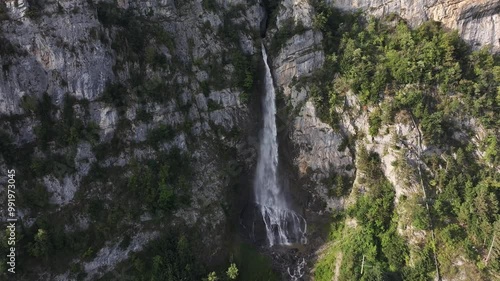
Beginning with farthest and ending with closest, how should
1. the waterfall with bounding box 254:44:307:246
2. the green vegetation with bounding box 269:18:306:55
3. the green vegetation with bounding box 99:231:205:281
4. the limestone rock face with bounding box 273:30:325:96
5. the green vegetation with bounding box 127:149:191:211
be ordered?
the green vegetation with bounding box 269:18:306:55, the limestone rock face with bounding box 273:30:325:96, the waterfall with bounding box 254:44:307:246, the green vegetation with bounding box 127:149:191:211, the green vegetation with bounding box 99:231:205:281

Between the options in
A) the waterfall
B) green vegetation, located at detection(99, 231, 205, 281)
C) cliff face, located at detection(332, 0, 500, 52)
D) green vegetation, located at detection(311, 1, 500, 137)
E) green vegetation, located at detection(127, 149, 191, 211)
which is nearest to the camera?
green vegetation, located at detection(99, 231, 205, 281)

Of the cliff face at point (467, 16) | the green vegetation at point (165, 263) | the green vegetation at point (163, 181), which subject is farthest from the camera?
the cliff face at point (467, 16)

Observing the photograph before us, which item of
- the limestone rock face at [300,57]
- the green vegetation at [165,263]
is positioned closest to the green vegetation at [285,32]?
the limestone rock face at [300,57]

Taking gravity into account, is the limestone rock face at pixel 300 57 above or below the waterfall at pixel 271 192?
above

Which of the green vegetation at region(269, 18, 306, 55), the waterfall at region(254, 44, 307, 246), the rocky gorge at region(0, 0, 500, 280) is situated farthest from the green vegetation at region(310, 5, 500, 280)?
the waterfall at region(254, 44, 307, 246)

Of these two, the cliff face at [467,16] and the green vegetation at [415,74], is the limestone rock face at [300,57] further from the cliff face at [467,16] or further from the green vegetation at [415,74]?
the cliff face at [467,16]

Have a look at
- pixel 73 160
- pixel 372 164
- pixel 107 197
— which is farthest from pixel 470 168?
pixel 73 160

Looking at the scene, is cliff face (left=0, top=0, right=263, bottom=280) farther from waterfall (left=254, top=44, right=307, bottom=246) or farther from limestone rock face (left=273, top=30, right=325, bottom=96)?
limestone rock face (left=273, top=30, right=325, bottom=96)
